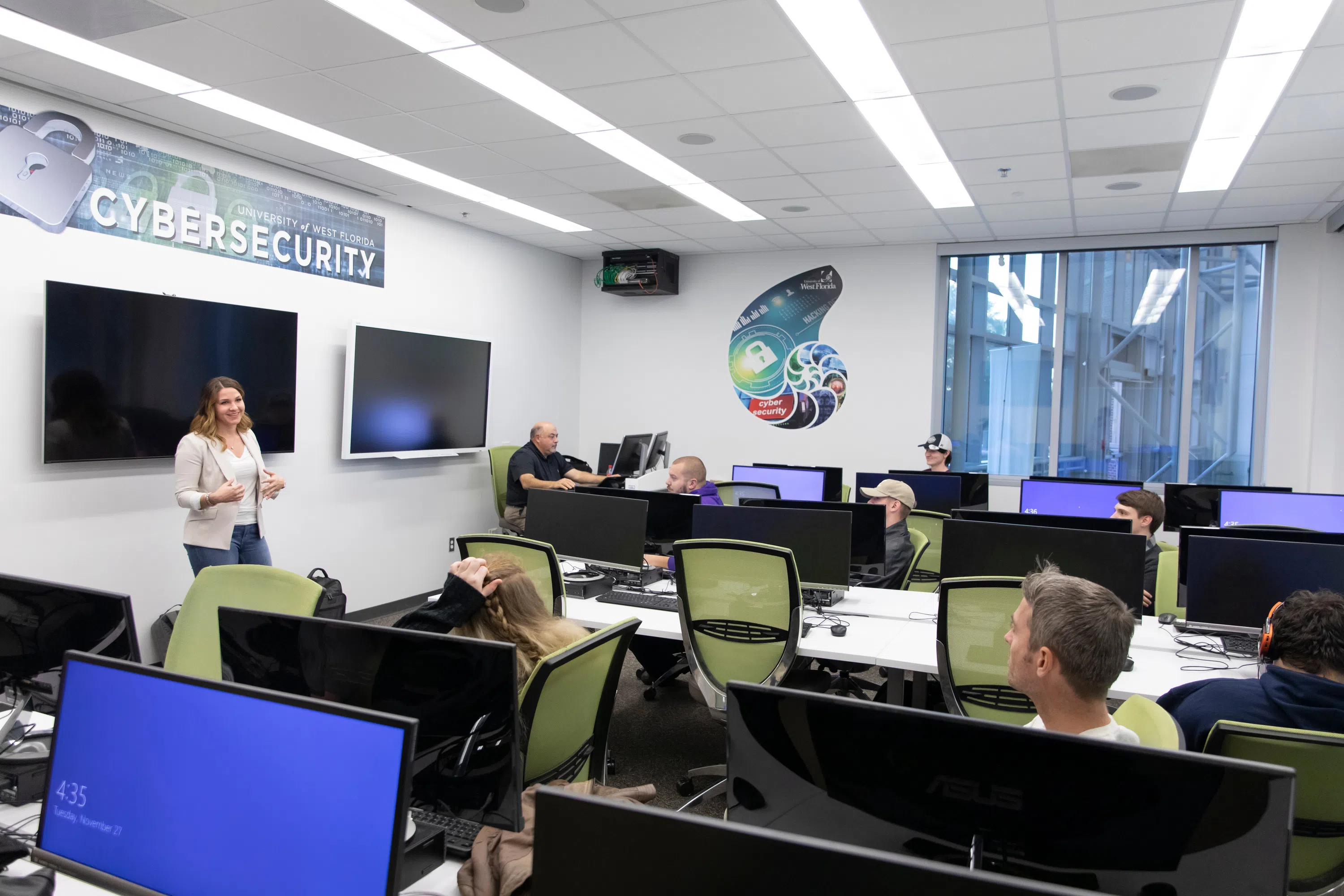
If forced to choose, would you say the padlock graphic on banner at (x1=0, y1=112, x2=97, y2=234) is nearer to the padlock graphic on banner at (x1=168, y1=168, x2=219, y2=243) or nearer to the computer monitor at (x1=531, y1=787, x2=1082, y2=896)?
the padlock graphic on banner at (x1=168, y1=168, x2=219, y2=243)

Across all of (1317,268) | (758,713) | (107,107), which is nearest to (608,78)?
(107,107)

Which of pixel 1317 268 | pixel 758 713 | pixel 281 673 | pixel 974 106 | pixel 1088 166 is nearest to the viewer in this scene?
pixel 758 713

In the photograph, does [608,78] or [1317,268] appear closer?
[608,78]

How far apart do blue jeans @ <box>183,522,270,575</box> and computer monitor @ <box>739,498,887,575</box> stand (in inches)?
109

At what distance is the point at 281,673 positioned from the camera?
1683 mm

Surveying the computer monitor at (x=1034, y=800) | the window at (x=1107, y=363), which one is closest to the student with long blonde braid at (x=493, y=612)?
the computer monitor at (x=1034, y=800)

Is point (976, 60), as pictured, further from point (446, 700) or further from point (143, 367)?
point (143, 367)

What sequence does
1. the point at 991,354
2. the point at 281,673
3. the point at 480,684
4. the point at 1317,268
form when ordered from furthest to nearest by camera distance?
the point at 991,354 → the point at 1317,268 → the point at 281,673 → the point at 480,684

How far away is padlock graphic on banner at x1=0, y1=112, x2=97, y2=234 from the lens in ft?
13.6

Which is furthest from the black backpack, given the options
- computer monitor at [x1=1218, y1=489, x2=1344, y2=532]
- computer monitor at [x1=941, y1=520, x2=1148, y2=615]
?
computer monitor at [x1=1218, y1=489, x2=1344, y2=532]

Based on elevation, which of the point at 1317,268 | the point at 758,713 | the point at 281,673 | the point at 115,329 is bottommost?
Answer: the point at 281,673

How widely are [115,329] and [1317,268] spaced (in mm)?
8209

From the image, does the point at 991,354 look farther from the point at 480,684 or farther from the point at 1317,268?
the point at 480,684

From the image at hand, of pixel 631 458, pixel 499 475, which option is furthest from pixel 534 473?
pixel 499 475
